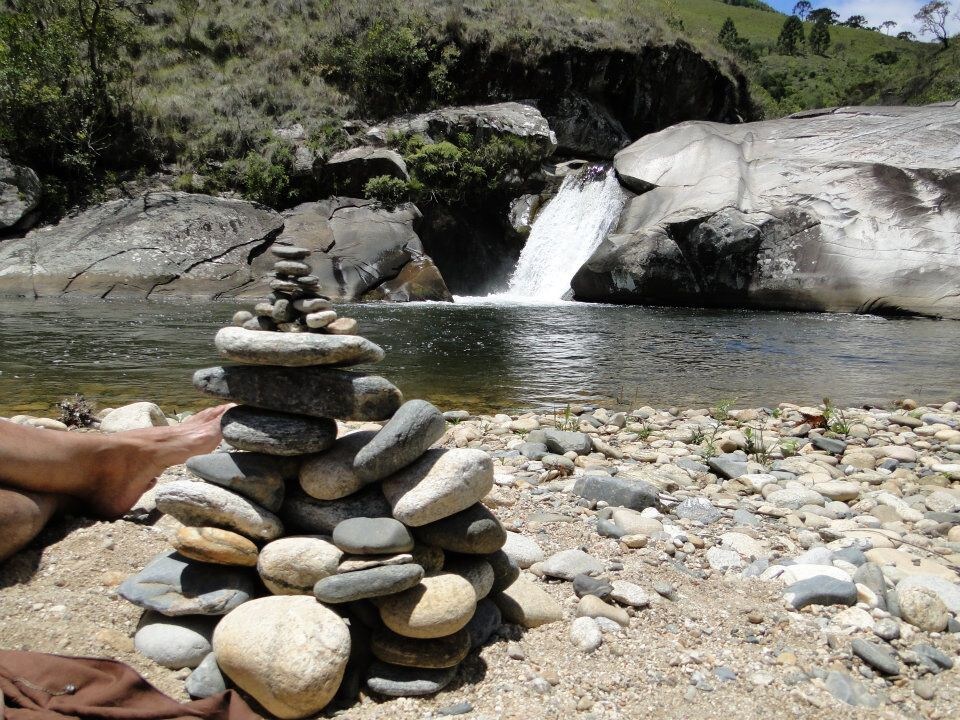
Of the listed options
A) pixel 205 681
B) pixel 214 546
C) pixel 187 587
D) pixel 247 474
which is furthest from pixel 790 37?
pixel 205 681

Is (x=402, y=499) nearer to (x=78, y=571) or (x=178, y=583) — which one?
(x=178, y=583)

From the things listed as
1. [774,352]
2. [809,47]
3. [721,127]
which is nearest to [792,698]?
[774,352]

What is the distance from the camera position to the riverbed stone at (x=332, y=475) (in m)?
3.04

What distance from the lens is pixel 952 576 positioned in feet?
11.4

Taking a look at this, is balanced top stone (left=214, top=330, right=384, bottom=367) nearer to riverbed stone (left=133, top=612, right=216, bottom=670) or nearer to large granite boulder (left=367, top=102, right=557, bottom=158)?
riverbed stone (left=133, top=612, right=216, bottom=670)

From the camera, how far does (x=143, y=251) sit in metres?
19.8

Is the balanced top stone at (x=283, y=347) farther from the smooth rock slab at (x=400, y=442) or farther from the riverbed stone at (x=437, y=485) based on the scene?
the riverbed stone at (x=437, y=485)

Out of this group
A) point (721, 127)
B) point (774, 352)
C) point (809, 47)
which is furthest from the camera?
point (809, 47)

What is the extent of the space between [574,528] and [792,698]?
5.13 ft

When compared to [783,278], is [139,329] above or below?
below

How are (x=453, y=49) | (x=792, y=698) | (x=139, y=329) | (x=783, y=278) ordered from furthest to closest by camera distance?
(x=453, y=49) → (x=783, y=278) → (x=139, y=329) → (x=792, y=698)

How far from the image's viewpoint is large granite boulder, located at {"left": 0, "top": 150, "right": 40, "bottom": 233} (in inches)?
808

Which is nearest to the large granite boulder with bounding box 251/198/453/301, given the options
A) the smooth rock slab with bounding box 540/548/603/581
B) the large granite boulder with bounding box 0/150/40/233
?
the large granite boulder with bounding box 0/150/40/233

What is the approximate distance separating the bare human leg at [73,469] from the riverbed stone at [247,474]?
839 mm
